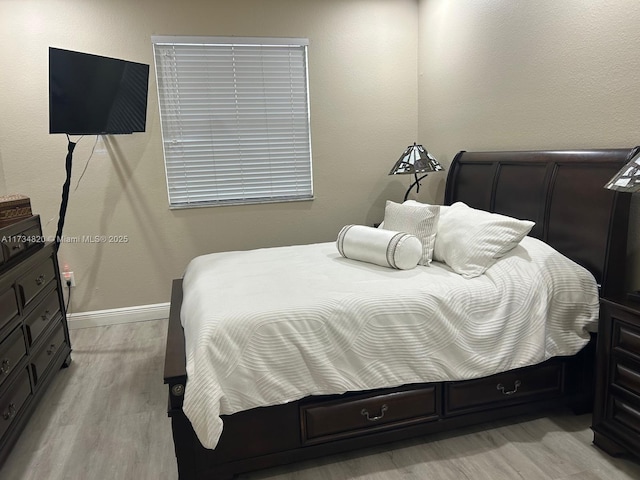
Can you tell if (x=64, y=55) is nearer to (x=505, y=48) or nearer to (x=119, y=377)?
(x=119, y=377)

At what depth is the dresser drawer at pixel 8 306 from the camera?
6.86 feet

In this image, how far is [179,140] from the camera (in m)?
3.72

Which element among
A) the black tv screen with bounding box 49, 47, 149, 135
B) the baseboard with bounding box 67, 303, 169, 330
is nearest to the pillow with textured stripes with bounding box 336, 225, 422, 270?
the black tv screen with bounding box 49, 47, 149, 135

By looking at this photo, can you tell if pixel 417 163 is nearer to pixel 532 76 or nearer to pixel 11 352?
pixel 532 76

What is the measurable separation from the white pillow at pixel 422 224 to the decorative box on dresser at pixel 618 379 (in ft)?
2.85

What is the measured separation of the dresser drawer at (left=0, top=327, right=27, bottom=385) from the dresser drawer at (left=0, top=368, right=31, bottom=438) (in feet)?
0.23

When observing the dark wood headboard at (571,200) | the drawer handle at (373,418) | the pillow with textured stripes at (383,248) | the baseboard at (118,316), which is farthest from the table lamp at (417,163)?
the baseboard at (118,316)

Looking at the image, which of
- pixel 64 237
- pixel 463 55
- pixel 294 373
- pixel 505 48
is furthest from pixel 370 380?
pixel 64 237

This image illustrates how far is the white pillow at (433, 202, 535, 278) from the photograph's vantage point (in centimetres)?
228

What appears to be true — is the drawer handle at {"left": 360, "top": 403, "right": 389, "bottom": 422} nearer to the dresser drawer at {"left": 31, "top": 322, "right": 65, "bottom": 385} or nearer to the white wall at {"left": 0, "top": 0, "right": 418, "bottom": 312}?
the dresser drawer at {"left": 31, "top": 322, "right": 65, "bottom": 385}

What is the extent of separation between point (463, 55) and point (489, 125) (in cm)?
62

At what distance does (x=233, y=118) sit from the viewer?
379 cm

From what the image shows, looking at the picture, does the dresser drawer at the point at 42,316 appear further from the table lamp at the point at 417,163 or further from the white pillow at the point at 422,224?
the table lamp at the point at 417,163

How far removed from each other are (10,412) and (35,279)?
77cm
